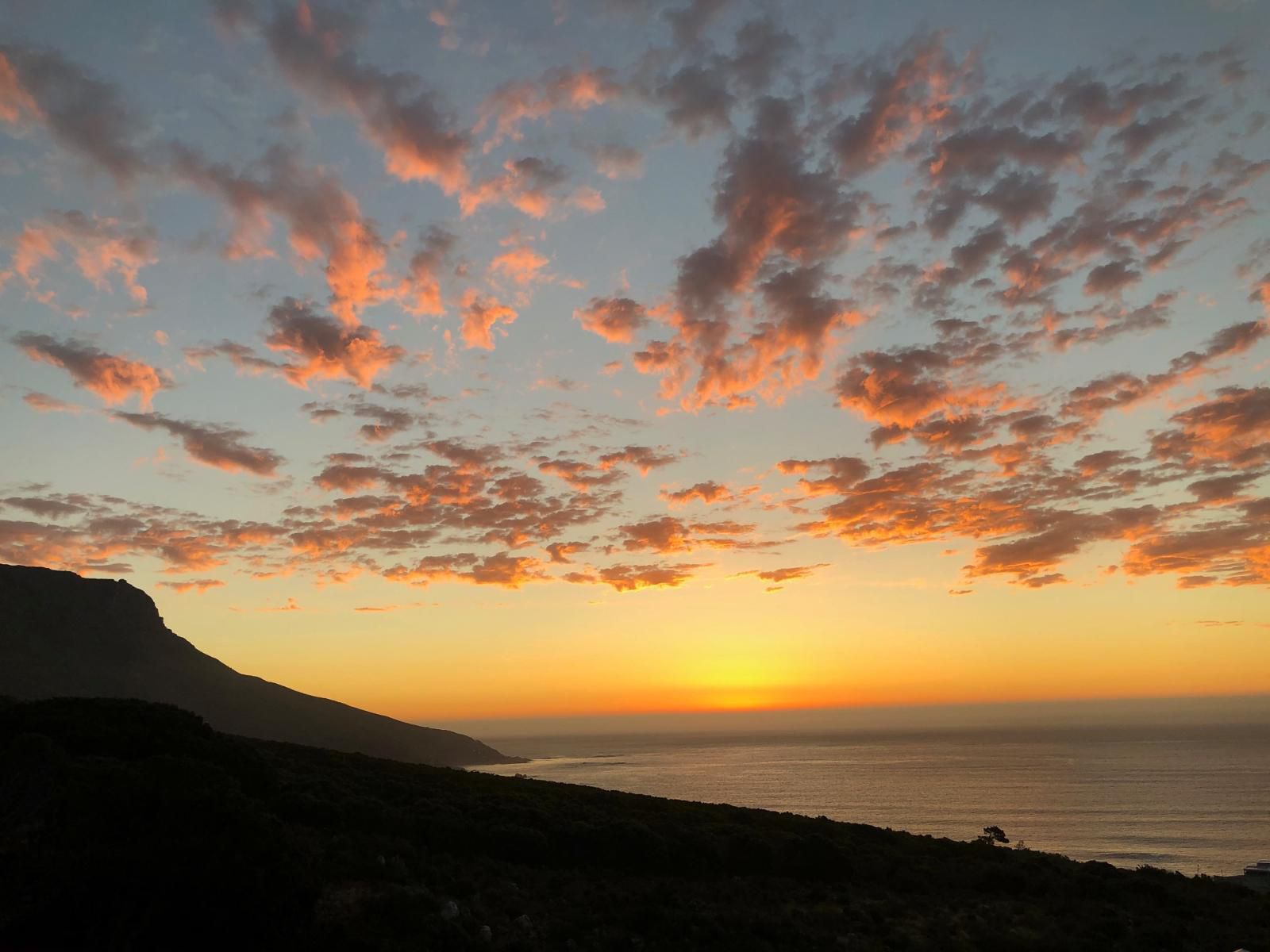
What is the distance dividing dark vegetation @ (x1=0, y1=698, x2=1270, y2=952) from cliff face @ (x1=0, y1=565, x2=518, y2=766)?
11805 cm

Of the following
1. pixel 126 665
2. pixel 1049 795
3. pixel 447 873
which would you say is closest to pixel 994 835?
pixel 447 873

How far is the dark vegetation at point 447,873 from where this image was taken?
16.1m

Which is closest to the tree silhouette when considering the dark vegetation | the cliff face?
the dark vegetation

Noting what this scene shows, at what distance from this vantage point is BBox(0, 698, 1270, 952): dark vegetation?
1612 cm

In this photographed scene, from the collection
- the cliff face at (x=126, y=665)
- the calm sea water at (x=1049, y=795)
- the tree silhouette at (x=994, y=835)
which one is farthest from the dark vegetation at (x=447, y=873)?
the cliff face at (x=126, y=665)

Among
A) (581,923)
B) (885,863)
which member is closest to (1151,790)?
(885,863)

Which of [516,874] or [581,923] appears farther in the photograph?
[516,874]

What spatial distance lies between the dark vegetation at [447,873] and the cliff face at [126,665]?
118048mm

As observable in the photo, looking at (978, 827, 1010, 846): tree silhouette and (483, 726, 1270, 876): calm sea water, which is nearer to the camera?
(978, 827, 1010, 846): tree silhouette

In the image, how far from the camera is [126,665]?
156m

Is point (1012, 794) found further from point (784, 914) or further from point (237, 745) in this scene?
point (237, 745)

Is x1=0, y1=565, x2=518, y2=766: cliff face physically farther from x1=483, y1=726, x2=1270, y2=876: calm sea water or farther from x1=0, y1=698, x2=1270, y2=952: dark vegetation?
x1=0, y1=698, x2=1270, y2=952: dark vegetation

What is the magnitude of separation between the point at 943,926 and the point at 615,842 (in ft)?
40.8

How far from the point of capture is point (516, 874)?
26.7 m
